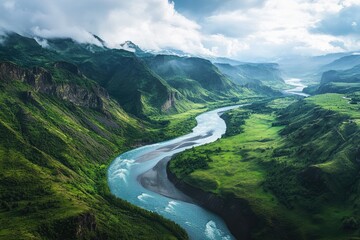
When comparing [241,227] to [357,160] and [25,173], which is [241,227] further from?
[25,173]

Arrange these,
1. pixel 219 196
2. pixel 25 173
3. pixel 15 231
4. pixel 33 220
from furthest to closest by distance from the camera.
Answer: pixel 219 196
pixel 25 173
pixel 33 220
pixel 15 231

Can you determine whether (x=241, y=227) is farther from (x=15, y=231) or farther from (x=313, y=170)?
(x=15, y=231)

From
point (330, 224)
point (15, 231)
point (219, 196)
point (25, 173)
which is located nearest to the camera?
point (15, 231)

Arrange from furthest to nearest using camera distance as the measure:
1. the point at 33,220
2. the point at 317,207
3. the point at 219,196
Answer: the point at 219,196 → the point at 317,207 → the point at 33,220

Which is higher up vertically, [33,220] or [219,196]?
[219,196]

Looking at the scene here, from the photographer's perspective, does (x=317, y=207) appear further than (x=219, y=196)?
No

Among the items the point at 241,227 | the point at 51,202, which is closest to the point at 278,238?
the point at 241,227

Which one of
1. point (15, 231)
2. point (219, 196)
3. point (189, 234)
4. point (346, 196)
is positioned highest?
point (346, 196)

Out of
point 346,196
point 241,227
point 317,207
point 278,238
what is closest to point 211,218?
point 241,227

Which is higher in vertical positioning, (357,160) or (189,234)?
(357,160)
